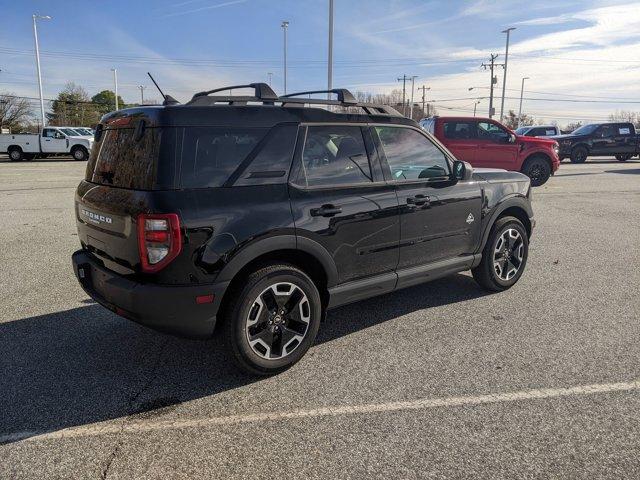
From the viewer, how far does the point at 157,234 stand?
9.46 ft

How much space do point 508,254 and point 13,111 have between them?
60.8 m

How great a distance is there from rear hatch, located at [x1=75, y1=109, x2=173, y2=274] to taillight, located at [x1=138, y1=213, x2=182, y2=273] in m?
0.06

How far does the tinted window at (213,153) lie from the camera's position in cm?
302

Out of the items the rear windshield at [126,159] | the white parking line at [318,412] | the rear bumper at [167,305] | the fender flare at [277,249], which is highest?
the rear windshield at [126,159]

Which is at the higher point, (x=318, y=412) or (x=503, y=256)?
(x=503, y=256)

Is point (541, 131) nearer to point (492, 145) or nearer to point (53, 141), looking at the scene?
point (492, 145)

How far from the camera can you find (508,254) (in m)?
5.14

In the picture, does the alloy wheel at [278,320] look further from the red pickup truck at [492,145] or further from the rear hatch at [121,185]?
the red pickup truck at [492,145]

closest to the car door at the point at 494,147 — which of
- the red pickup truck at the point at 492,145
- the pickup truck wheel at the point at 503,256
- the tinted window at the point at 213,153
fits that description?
the red pickup truck at the point at 492,145

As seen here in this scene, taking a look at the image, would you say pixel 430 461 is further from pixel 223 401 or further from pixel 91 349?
pixel 91 349

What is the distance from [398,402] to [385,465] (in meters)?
0.62

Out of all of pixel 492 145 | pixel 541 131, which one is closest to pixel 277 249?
pixel 492 145

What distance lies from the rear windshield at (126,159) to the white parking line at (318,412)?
1.41m

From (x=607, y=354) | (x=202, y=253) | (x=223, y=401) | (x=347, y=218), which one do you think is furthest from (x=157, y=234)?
(x=607, y=354)
